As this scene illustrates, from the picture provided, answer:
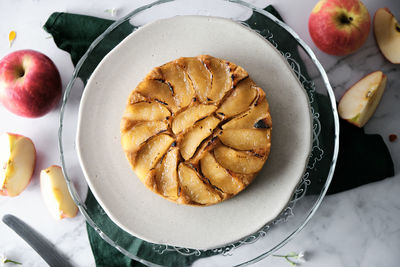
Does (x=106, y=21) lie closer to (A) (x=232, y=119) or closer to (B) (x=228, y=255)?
(A) (x=232, y=119)

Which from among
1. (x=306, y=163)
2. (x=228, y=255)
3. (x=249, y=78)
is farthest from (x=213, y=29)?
(x=228, y=255)

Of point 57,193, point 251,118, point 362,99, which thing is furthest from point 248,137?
point 57,193

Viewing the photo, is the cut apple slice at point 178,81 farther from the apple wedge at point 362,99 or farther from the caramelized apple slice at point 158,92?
the apple wedge at point 362,99

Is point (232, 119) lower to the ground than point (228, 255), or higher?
higher

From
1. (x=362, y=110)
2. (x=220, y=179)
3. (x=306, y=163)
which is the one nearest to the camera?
(x=220, y=179)

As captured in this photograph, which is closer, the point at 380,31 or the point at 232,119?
the point at 232,119

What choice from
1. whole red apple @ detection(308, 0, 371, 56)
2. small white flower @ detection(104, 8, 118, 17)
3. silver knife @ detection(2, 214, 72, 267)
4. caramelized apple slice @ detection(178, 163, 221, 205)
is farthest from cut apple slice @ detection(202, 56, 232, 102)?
silver knife @ detection(2, 214, 72, 267)

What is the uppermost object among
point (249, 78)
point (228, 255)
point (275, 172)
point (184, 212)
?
point (249, 78)

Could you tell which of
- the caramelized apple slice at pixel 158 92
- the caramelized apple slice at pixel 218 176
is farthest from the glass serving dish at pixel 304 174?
the caramelized apple slice at pixel 158 92
